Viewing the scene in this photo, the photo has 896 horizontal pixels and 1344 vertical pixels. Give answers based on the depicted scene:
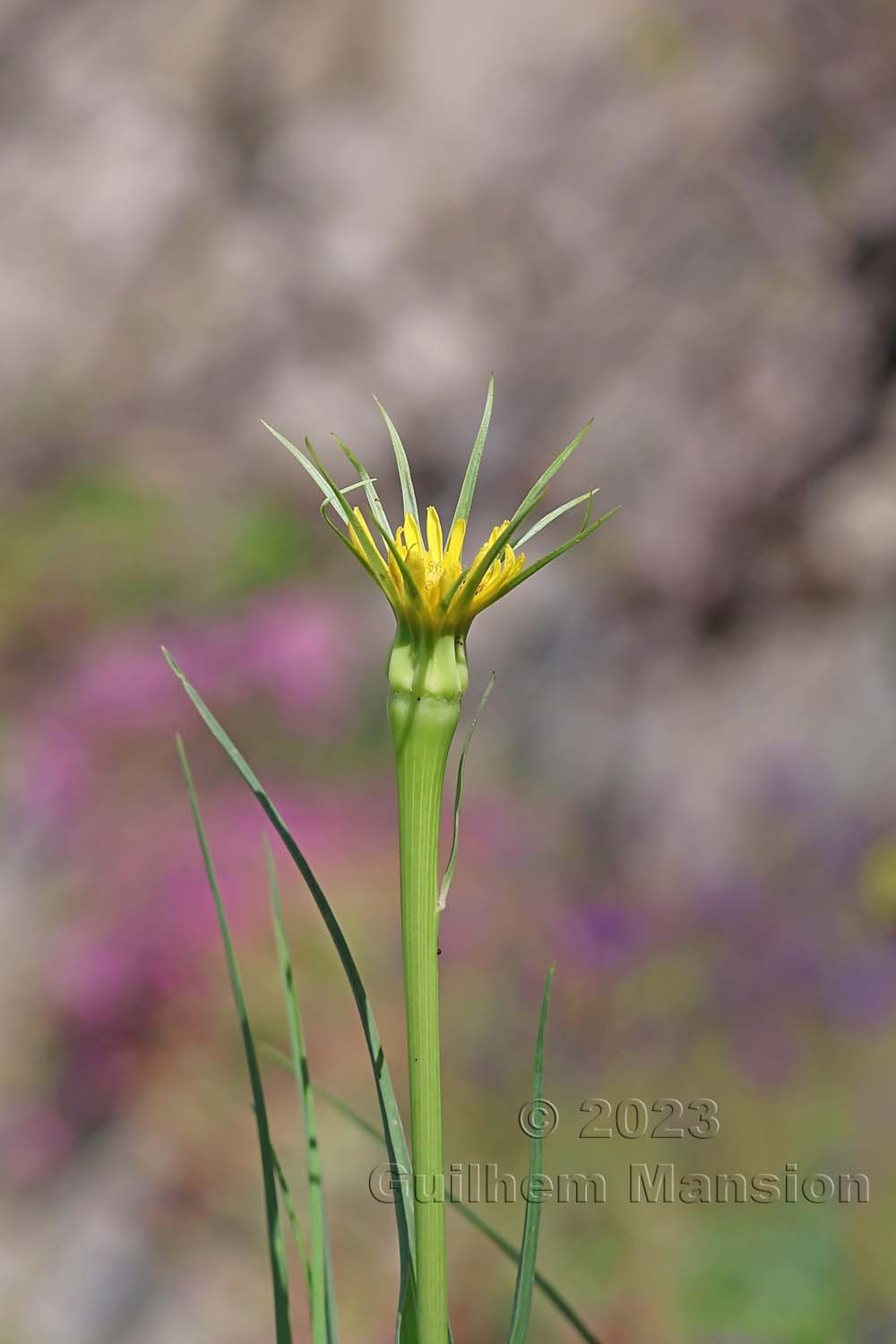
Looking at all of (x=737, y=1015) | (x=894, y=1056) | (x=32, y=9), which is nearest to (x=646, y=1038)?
(x=737, y=1015)

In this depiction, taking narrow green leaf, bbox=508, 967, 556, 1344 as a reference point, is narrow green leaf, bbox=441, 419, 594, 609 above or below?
above

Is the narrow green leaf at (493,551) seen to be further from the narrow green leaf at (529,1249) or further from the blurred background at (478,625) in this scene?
the blurred background at (478,625)

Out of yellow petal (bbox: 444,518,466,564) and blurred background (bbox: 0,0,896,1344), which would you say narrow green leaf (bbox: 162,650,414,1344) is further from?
blurred background (bbox: 0,0,896,1344)

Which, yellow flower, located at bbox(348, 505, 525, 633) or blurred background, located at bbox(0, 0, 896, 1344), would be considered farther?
blurred background, located at bbox(0, 0, 896, 1344)

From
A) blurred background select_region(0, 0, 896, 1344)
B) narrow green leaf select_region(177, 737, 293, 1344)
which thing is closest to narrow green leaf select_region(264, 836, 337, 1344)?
narrow green leaf select_region(177, 737, 293, 1344)

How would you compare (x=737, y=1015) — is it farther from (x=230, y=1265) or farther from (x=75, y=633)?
(x=75, y=633)

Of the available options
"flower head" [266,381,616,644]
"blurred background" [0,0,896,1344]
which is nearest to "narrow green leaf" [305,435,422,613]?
"flower head" [266,381,616,644]

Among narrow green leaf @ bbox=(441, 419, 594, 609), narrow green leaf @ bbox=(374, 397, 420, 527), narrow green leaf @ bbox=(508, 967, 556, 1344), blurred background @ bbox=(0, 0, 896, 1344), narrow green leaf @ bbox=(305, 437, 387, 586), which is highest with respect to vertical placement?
blurred background @ bbox=(0, 0, 896, 1344)
